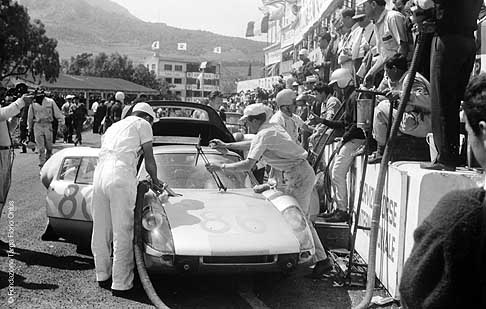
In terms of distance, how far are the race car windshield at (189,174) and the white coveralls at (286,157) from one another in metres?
0.41

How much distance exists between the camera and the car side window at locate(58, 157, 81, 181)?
6.42 metres

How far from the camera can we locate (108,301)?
4922 millimetres

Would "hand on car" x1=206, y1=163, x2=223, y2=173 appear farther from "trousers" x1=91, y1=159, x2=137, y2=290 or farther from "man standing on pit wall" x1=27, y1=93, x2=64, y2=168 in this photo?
A: "man standing on pit wall" x1=27, y1=93, x2=64, y2=168

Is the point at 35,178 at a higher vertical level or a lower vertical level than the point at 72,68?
lower

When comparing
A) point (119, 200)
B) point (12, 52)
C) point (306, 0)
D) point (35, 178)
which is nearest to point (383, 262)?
point (119, 200)

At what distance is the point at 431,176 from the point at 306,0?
20.3 m

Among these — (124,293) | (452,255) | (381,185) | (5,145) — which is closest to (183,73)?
(5,145)

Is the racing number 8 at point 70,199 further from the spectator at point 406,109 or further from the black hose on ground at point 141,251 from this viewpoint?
the spectator at point 406,109

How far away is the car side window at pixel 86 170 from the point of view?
20.8ft

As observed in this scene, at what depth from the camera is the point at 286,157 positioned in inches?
243

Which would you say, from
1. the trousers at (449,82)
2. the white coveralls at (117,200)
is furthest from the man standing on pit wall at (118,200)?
the trousers at (449,82)

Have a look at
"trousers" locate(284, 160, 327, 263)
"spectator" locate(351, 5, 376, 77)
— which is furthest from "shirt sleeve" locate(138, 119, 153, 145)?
"spectator" locate(351, 5, 376, 77)

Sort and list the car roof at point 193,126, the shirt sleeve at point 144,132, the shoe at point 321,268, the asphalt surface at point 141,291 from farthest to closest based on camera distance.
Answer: the car roof at point 193,126 → the shoe at point 321,268 → the shirt sleeve at point 144,132 → the asphalt surface at point 141,291

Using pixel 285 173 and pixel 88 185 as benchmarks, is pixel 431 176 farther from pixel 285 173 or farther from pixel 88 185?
pixel 88 185
